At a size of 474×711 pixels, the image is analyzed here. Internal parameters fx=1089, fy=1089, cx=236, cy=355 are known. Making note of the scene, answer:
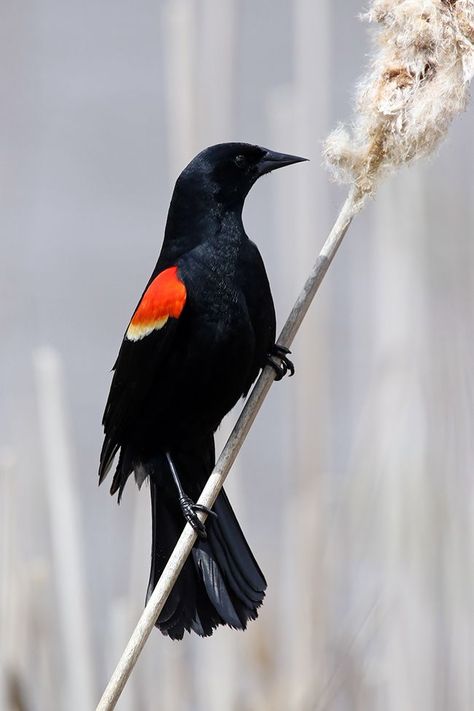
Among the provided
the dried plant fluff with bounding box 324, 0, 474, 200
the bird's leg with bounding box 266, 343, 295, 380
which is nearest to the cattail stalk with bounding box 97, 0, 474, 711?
the dried plant fluff with bounding box 324, 0, 474, 200

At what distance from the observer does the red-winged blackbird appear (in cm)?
162

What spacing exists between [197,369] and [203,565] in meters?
0.32

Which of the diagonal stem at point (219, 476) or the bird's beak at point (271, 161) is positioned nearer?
the diagonal stem at point (219, 476)

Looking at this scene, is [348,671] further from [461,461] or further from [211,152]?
[211,152]

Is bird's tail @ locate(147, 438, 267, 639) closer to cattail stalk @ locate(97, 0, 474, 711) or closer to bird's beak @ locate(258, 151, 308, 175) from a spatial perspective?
cattail stalk @ locate(97, 0, 474, 711)

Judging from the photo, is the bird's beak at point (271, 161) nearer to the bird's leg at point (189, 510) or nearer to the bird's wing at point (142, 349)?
the bird's wing at point (142, 349)

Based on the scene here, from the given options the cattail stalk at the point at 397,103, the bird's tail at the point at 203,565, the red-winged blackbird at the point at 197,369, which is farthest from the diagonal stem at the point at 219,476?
the bird's tail at the point at 203,565

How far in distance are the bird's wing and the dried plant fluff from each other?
402mm

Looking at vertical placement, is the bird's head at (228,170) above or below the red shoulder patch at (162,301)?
above

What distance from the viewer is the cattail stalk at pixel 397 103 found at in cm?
124

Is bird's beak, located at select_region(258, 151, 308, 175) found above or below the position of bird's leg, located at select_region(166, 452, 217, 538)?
above

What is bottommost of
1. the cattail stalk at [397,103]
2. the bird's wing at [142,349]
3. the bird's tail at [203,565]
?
the bird's tail at [203,565]

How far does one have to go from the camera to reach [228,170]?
1.71 meters

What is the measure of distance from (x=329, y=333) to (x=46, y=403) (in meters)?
0.50
